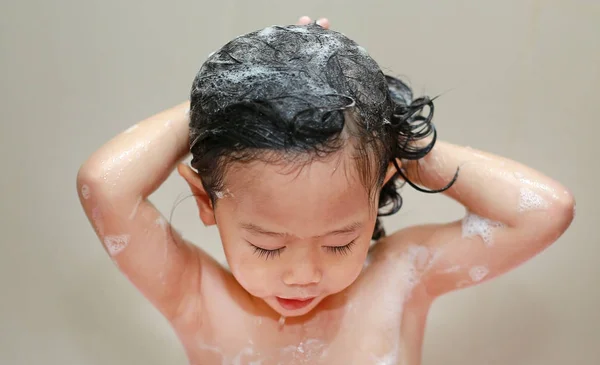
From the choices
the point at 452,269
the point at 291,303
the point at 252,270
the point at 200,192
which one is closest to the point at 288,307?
the point at 291,303

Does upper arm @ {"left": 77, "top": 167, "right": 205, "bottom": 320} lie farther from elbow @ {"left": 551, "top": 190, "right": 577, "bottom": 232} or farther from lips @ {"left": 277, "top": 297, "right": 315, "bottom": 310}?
elbow @ {"left": 551, "top": 190, "right": 577, "bottom": 232}

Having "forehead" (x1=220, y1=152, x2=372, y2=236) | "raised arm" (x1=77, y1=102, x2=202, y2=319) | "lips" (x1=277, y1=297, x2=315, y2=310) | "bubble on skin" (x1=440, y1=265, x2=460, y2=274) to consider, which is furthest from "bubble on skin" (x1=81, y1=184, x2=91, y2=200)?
"bubble on skin" (x1=440, y1=265, x2=460, y2=274)

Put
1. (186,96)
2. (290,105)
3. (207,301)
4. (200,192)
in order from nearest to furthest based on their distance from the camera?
1. (290,105)
2. (200,192)
3. (207,301)
4. (186,96)

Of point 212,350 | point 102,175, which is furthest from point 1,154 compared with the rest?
point 212,350

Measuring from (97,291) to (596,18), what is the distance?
1.43m

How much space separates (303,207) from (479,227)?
44 cm

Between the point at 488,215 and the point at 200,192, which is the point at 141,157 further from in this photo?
the point at 488,215

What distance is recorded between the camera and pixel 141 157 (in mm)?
1122

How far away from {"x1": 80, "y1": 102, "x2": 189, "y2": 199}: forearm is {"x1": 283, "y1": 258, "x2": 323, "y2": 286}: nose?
0.29 metres

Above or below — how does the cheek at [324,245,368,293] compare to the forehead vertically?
below

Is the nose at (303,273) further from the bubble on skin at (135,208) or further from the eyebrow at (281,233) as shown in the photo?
the bubble on skin at (135,208)

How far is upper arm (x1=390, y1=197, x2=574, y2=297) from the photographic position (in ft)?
3.96

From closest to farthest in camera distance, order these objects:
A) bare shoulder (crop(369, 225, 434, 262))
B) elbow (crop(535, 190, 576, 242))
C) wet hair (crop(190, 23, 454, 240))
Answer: wet hair (crop(190, 23, 454, 240)) < elbow (crop(535, 190, 576, 242)) < bare shoulder (crop(369, 225, 434, 262))

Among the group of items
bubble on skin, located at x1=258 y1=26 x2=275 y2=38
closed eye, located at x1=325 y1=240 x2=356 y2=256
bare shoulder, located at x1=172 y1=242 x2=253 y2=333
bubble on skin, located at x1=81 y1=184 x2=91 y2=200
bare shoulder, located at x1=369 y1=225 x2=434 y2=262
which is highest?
bubble on skin, located at x1=258 y1=26 x2=275 y2=38
